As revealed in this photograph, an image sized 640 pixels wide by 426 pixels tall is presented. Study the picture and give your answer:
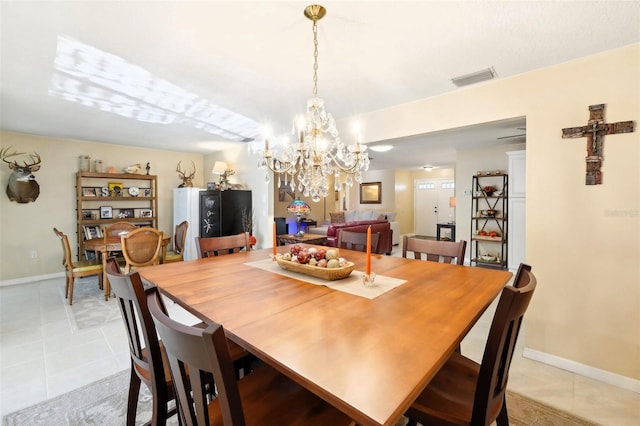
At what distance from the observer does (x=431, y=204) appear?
33.5 feet

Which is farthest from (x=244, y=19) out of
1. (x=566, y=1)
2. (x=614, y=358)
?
(x=614, y=358)

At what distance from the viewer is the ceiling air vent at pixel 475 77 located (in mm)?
2477

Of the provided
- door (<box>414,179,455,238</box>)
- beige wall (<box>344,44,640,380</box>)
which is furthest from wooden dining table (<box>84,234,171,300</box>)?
door (<box>414,179,455,238</box>)

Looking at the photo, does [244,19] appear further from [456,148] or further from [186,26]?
[456,148]

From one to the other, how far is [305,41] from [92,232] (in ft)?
17.0

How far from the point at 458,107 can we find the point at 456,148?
3.15m

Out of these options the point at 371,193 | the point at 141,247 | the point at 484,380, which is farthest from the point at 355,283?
the point at 371,193

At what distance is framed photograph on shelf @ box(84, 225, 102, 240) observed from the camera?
505cm

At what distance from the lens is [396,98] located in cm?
312

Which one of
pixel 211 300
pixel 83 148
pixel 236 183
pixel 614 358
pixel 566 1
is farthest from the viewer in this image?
pixel 236 183

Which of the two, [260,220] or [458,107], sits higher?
[458,107]

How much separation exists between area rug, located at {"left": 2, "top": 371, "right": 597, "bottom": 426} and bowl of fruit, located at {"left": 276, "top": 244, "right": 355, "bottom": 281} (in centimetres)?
100

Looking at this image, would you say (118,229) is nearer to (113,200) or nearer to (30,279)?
(113,200)

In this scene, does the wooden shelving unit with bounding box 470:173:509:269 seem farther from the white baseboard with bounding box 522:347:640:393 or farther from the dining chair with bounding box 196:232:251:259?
the dining chair with bounding box 196:232:251:259
